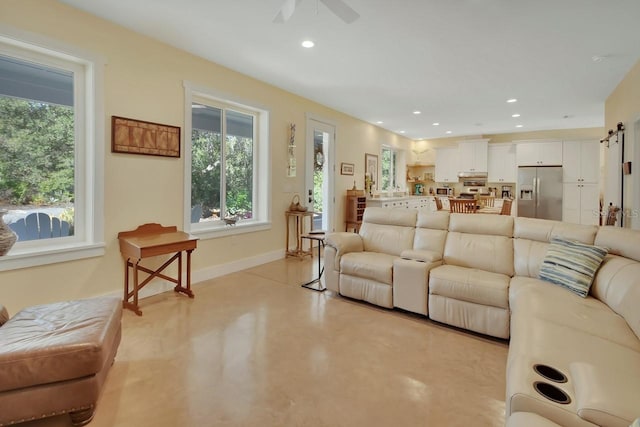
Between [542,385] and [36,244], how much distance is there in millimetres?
3733

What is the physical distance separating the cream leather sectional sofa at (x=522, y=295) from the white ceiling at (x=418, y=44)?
184cm

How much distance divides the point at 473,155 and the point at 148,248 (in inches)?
340

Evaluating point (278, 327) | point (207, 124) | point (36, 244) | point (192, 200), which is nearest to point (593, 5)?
point (278, 327)

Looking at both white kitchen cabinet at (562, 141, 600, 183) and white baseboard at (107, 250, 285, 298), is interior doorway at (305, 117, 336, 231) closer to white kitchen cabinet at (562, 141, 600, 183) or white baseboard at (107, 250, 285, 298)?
white baseboard at (107, 250, 285, 298)

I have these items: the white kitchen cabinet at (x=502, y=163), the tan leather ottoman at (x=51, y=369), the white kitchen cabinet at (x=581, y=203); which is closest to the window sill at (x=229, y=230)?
the tan leather ottoman at (x=51, y=369)

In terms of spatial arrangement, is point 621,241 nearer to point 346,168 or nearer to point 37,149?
point 37,149

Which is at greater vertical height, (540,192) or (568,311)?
(540,192)

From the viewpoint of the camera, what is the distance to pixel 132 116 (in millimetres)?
3322

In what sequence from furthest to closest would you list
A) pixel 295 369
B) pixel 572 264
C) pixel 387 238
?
pixel 387 238 < pixel 572 264 < pixel 295 369

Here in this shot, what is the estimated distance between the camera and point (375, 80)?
468cm

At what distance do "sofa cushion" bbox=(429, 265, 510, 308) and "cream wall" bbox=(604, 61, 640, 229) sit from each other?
262 centimetres

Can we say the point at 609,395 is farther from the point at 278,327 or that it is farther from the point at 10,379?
the point at 10,379

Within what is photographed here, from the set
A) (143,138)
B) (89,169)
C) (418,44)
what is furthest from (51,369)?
(418,44)

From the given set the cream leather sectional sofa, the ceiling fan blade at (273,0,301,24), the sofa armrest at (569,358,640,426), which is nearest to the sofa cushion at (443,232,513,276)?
the cream leather sectional sofa
